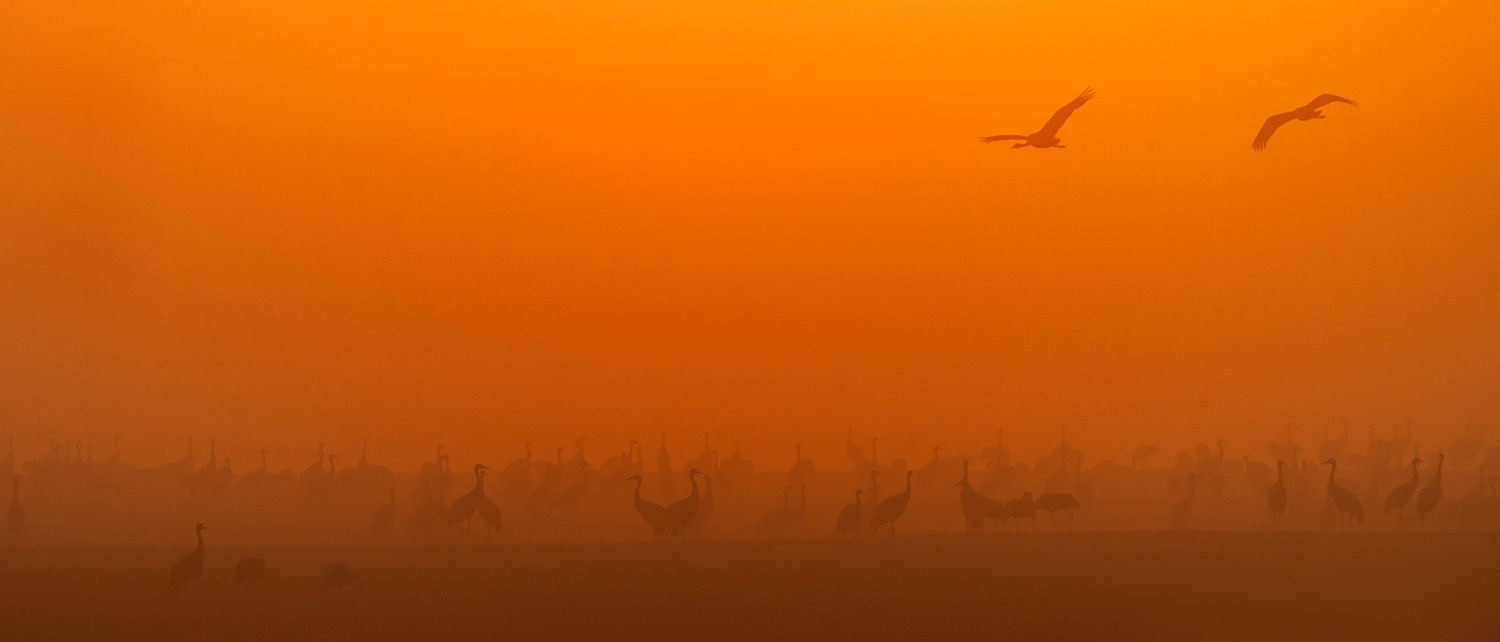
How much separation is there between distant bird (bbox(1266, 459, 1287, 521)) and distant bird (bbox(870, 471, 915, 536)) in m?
1.04

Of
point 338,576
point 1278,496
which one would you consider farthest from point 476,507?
point 1278,496

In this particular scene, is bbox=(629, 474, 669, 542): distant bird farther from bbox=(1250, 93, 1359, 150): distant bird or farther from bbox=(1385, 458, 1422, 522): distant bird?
bbox=(1385, 458, 1422, 522): distant bird

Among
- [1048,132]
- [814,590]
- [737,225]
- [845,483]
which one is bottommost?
[814,590]

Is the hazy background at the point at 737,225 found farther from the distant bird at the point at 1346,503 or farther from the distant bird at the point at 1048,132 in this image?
the distant bird at the point at 1346,503

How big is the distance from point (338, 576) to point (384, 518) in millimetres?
191

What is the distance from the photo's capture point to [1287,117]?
3.03m

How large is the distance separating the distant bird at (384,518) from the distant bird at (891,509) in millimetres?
1317

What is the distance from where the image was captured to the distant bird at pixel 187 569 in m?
2.81

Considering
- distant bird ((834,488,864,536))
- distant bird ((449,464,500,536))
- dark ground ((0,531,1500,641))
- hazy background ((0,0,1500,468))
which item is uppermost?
hazy background ((0,0,1500,468))

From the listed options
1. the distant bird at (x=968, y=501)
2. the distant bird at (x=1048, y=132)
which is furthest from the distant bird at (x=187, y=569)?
the distant bird at (x=1048, y=132)

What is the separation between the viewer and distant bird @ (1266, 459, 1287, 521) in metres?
3.02

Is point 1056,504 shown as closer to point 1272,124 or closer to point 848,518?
point 848,518

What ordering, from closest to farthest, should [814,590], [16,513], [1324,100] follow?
[16,513]
[814,590]
[1324,100]

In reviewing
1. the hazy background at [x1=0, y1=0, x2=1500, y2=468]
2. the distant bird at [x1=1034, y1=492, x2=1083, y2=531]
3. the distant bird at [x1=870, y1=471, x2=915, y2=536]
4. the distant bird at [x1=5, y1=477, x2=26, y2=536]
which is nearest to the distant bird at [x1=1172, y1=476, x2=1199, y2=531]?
the hazy background at [x1=0, y1=0, x2=1500, y2=468]
